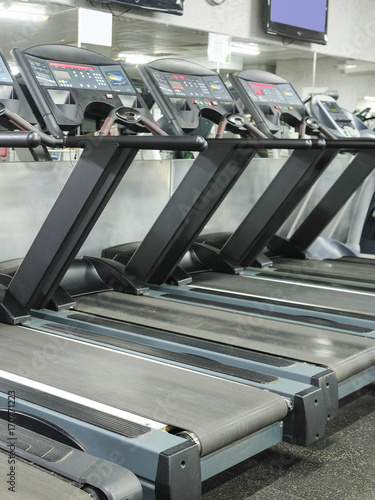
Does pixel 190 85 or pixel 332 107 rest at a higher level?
pixel 190 85

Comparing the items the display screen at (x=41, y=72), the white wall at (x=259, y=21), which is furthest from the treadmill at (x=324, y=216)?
the display screen at (x=41, y=72)

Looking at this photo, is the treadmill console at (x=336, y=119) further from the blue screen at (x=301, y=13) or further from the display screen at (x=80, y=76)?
the display screen at (x=80, y=76)

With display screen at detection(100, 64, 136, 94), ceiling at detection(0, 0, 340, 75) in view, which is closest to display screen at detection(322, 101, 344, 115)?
ceiling at detection(0, 0, 340, 75)

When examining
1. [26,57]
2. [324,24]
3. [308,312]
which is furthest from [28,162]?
[324,24]

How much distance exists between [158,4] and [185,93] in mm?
929

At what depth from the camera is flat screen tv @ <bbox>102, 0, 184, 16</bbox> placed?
4.40 meters

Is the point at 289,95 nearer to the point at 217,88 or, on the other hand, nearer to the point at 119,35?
the point at 217,88

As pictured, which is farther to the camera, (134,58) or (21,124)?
(134,58)

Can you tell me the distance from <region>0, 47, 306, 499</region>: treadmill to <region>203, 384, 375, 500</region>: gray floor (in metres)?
0.20

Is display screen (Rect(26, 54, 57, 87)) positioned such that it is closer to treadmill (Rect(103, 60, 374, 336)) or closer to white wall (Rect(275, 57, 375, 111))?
treadmill (Rect(103, 60, 374, 336))

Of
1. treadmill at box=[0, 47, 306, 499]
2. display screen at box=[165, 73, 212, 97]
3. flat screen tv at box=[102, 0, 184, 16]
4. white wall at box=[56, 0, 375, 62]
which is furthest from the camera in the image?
white wall at box=[56, 0, 375, 62]

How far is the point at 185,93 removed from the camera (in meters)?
4.05

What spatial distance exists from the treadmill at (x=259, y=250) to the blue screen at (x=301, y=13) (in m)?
1.24

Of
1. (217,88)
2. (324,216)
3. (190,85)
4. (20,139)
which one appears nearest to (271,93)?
(217,88)
